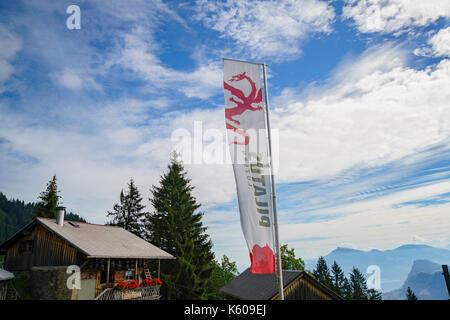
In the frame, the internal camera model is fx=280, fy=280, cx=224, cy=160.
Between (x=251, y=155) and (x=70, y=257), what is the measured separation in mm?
15894

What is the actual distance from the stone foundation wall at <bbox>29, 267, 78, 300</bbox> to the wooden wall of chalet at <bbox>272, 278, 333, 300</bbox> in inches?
564

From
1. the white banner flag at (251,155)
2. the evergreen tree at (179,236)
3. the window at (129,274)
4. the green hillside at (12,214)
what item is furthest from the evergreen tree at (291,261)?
the green hillside at (12,214)

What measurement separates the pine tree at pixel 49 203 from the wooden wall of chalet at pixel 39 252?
16620 millimetres

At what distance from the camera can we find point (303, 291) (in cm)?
2142

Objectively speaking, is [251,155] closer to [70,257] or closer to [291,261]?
[70,257]

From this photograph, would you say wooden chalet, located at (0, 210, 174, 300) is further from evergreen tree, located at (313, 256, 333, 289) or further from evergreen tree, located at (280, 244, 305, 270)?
evergreen tree, located at (313, 256, 333, 289)

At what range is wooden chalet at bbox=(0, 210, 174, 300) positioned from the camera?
729 inches

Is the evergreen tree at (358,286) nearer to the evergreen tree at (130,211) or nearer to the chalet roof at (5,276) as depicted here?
the evergreen tree at (130,211)

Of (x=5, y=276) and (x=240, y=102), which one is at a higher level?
(x=240, y=102)

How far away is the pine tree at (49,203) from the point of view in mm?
37509

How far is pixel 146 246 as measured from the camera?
2450 centimetres

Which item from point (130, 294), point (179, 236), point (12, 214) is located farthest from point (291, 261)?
point (12, 214)

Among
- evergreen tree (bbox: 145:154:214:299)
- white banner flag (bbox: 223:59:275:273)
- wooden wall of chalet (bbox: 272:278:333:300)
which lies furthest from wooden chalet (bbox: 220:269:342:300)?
white banner flag (bbox: 223:59:275:273)
